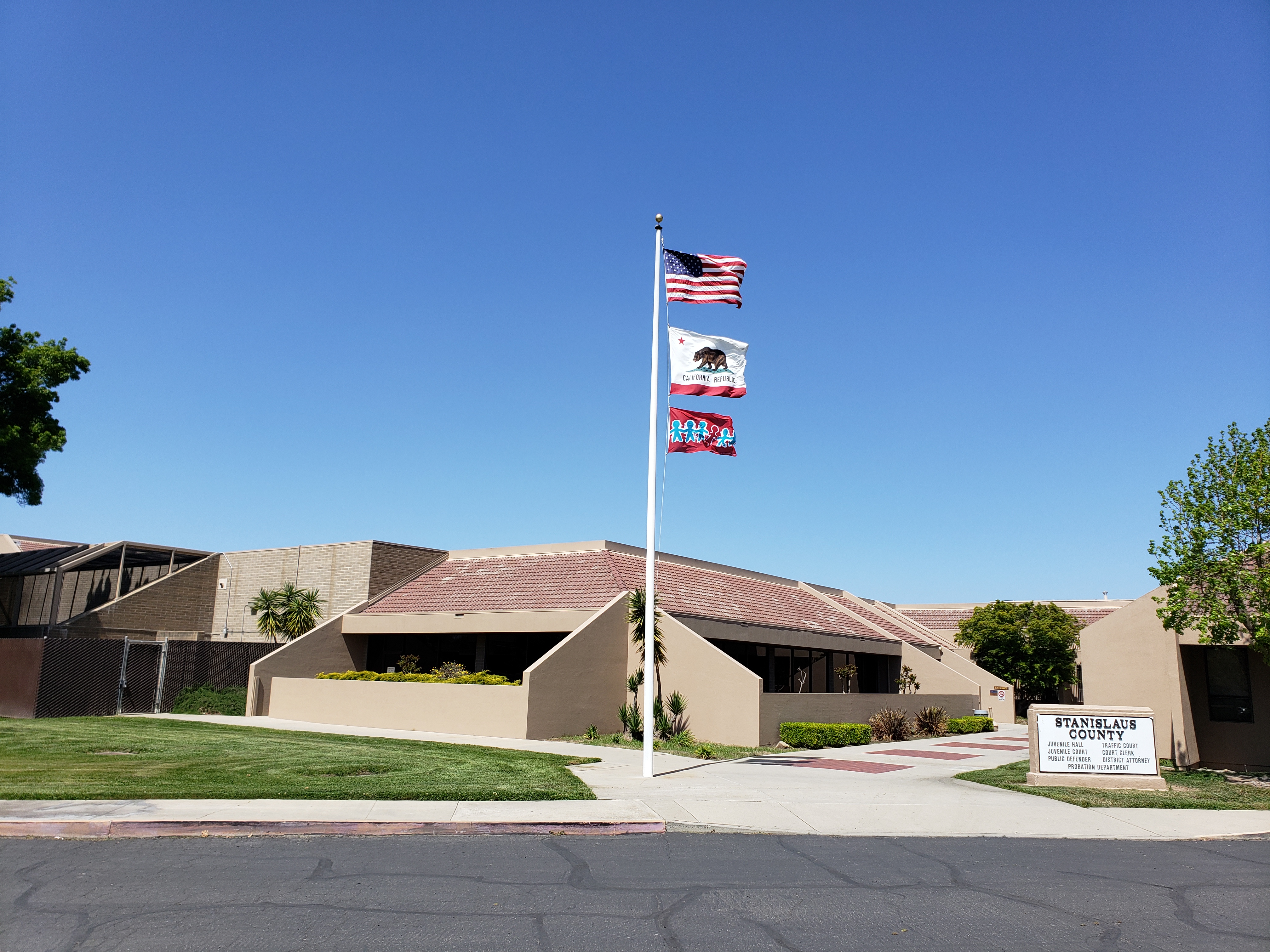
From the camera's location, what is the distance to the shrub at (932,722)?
32094 mm

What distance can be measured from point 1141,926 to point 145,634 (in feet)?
123

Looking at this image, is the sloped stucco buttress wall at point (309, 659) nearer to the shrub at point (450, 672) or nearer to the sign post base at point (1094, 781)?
the shrub at point (450, 672)

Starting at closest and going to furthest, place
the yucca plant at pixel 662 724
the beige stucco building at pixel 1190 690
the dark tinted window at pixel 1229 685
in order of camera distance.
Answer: the beige stucco building at pixel 1190 690 → the dark tinted window at pixel 1229 685 → the yucca plant at pixel 662 724

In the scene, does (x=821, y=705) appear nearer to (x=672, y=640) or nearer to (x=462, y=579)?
(x=672, y=640)

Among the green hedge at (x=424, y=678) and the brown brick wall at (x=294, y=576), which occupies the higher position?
the brown brick wall at (x=294, y=576)

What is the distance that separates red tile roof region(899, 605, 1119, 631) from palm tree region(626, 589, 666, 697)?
3147 cm

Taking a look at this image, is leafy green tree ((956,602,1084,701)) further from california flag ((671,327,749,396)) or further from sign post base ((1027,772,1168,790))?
california flag ((671,327,749,396))

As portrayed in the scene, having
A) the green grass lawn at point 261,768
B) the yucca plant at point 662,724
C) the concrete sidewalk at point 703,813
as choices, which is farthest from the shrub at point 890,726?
the green grass lawn at point 261,768

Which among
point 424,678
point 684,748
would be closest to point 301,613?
point 424,678

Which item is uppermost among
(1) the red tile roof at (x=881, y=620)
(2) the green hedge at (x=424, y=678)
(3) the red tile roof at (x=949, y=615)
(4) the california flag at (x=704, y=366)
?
(4) the california flag at (x=704, y=366)

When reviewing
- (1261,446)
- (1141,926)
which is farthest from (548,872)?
(1261,446)

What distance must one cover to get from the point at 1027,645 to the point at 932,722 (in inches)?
682

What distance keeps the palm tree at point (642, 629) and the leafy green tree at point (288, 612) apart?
1469cm

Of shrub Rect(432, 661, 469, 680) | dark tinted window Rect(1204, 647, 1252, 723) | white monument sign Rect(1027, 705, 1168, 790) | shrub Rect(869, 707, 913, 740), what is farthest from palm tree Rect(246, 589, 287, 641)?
dark tinted window Rect(1204, 647, 1252, 723)
